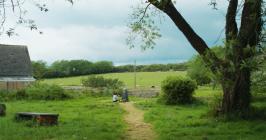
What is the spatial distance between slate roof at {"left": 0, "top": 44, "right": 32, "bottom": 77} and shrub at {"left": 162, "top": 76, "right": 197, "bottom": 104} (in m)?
35.0

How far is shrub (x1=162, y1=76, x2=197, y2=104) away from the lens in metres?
35.6

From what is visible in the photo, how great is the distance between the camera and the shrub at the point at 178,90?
35562 millimetres

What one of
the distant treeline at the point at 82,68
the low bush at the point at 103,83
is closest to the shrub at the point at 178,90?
the low bush at the point at 103,83

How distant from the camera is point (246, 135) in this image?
1839 cm

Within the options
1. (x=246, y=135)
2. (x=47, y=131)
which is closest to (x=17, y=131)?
(x=47, y=131)

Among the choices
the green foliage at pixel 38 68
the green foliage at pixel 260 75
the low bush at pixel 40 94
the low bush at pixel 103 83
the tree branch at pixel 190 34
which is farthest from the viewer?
the green foliage at pixel 38 68

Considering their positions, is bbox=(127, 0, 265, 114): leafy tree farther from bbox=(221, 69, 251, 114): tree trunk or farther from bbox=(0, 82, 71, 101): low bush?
bbox=(0, 82, 71, 101): low bush

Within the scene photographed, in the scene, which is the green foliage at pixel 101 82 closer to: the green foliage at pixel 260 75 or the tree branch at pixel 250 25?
the green foliage at pixel 260 75

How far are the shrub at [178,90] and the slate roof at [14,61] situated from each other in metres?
35.0

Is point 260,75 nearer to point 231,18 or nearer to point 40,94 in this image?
point 231,18

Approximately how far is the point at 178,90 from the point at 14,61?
121ft

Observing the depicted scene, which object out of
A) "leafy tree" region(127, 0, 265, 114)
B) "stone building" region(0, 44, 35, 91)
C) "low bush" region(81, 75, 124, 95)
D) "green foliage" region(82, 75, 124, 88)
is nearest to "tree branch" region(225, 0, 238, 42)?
"leafy tree" region(127, 0, 265, 114)

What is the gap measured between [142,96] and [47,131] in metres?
28.7

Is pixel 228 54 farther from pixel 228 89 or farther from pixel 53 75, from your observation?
pixel 53 75
